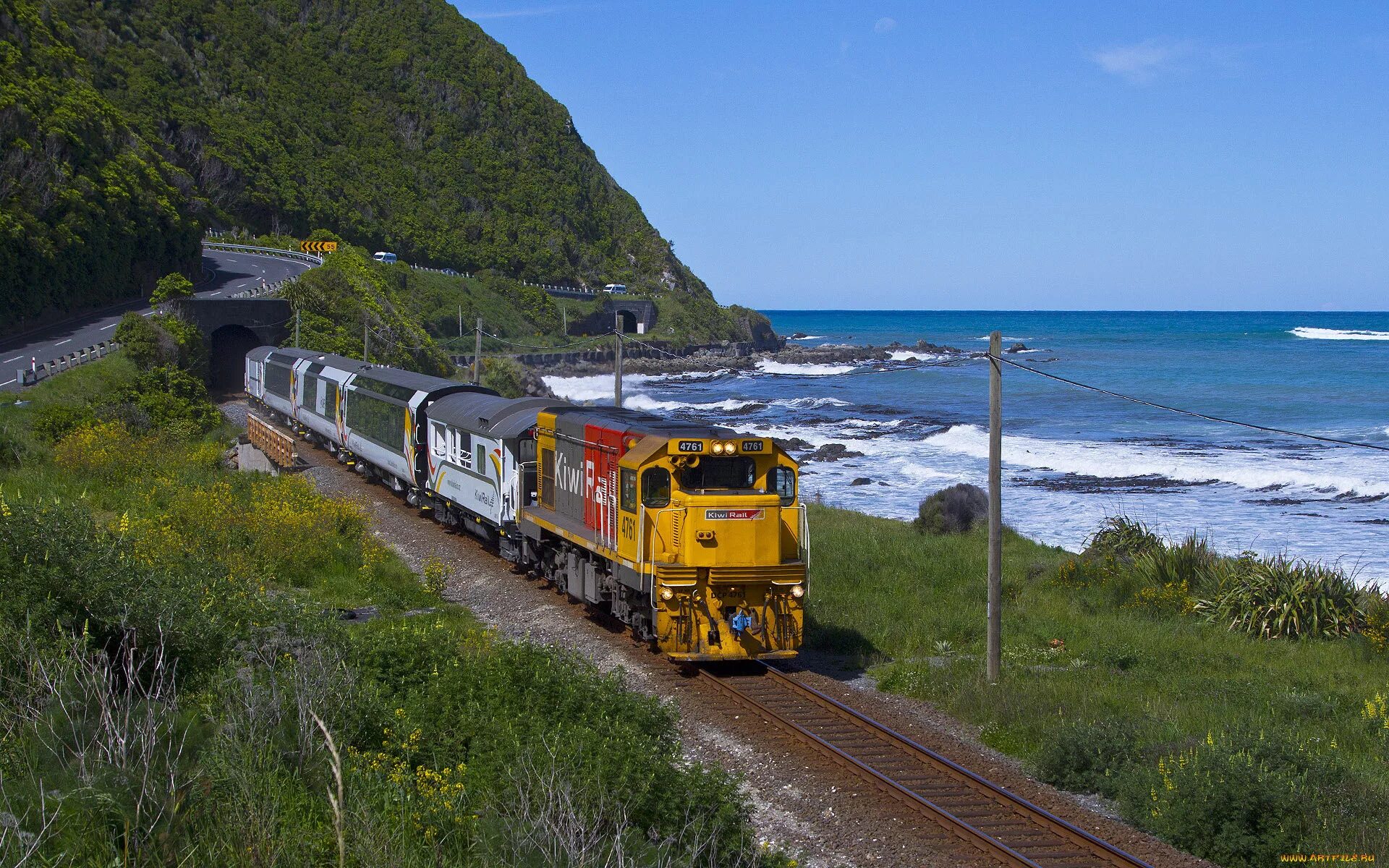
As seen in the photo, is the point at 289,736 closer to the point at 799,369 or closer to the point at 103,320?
the point at 103,320

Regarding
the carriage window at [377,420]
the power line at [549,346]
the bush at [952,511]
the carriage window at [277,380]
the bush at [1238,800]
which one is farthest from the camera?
the power line at [549,346]

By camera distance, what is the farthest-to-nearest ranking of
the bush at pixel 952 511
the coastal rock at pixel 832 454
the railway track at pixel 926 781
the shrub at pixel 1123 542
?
the coastal rock at pixel 832 454 → the bush at pixel 952 511 → the shrub at pixel 1123 542 → the railway track at pixel 926 781

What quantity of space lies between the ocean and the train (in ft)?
51.8

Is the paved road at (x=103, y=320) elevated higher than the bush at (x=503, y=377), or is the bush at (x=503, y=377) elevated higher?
the paved road at (x=103, y=320)

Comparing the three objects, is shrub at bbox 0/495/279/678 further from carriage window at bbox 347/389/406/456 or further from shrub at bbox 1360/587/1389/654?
shrub at bbox 1360/587/1389/654

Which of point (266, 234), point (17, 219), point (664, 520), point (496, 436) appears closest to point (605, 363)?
point (266, 234)

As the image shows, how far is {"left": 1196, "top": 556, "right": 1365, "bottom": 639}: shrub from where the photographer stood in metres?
20.6

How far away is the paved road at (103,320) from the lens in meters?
44.8

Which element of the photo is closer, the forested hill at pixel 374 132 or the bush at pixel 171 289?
the bush at pixel 171 289

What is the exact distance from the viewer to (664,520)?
15539 mm

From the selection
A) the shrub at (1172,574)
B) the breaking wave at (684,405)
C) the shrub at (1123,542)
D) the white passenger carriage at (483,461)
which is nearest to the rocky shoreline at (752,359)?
the breaking wave at (684,405)

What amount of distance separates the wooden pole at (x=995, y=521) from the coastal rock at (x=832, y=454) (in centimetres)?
3969

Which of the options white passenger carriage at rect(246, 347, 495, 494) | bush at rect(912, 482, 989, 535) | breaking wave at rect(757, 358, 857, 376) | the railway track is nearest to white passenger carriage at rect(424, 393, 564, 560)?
white passenger carriage at rect(246, 347, 495, 494)

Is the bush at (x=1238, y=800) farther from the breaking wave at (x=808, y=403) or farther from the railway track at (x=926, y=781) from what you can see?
the breaking wave at (x=808, y=403)
